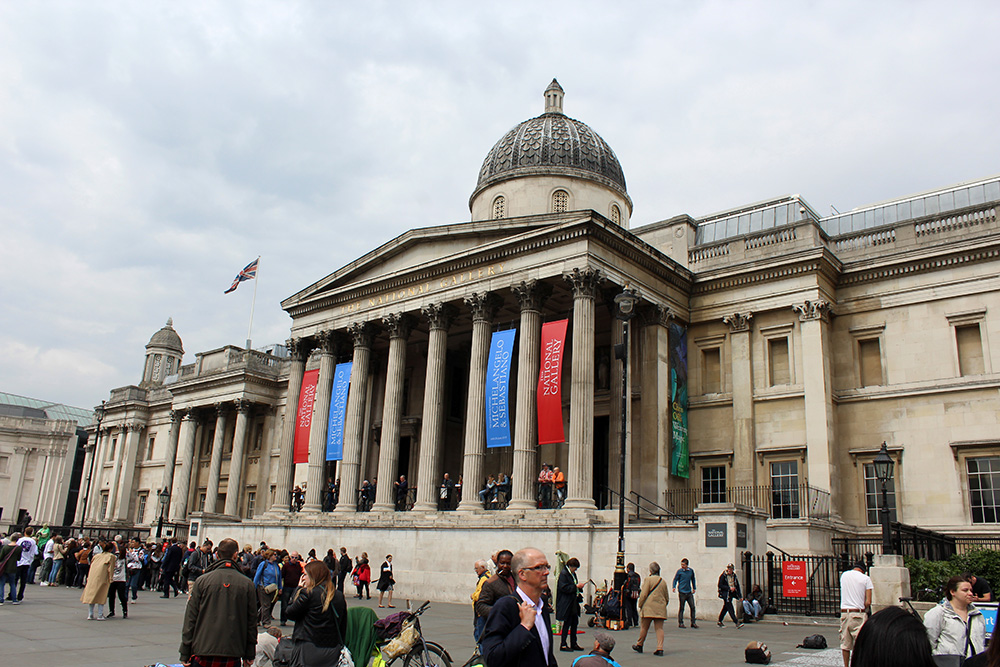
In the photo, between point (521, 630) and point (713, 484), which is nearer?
point (521, 630)

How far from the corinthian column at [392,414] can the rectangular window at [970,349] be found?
60.9ft

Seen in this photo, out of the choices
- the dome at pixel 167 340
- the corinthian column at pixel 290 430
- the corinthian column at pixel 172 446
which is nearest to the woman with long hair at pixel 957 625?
the corinthian column at pixel 290 430

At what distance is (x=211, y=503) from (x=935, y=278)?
3868 cm

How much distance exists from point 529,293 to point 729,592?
11.5m

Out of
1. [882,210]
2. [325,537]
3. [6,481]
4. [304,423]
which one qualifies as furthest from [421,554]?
[6,481]

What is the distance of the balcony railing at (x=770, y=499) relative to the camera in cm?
2434

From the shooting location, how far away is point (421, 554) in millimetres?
25359

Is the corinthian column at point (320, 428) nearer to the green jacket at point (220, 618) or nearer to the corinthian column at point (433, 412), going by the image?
the corinthian column at point (433, 412)

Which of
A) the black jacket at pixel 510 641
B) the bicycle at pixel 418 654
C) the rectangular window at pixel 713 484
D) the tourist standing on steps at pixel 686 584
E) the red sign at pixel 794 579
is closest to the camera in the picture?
the black jacket at pixel 510 641

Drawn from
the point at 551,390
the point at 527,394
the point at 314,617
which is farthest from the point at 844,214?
the point at 314,617

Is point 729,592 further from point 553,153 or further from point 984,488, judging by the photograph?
point 553,153

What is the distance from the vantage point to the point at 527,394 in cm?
2491

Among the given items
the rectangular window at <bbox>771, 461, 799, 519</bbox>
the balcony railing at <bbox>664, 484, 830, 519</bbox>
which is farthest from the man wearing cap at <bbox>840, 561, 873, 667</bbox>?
the rectangular window at <bbox>771, 461, 799, 519</bbox>

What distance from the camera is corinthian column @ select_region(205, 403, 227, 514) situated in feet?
152
